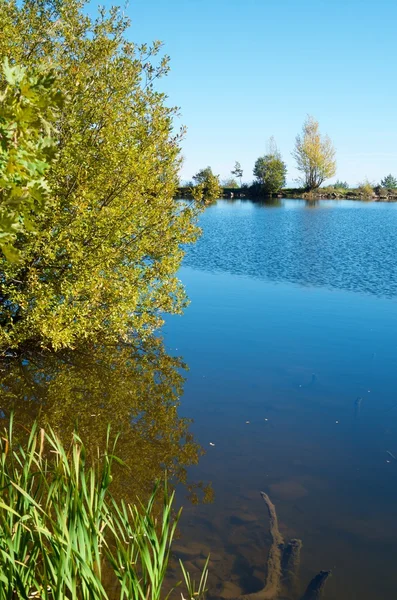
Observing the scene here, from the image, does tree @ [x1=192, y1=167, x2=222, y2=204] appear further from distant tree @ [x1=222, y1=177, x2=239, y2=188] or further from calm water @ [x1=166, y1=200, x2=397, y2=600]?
distant tree @ [x1=222, y1=177, x2=239, y2=188]

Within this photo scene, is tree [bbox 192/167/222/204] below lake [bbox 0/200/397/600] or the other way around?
the other way around

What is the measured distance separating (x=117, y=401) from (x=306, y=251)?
78.8 feet

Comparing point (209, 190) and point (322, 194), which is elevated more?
point (322, 194)

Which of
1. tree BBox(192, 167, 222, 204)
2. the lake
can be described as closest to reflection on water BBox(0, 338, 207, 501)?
the lake

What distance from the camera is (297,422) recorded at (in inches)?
447

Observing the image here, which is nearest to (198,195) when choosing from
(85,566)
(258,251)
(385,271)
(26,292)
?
(26,292)

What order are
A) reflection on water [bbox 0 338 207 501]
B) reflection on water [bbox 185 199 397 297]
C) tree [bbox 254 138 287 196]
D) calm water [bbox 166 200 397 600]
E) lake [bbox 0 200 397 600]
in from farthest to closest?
1. tree [bbox 254 138 287 196]
2. reflection on water [bbox 185 199 397 297]
3. reflection on water [bbox 0 338 207 501]
4. lake [bbox 0 200 397 600]
5. calm water [bbox 166 200 397 600]

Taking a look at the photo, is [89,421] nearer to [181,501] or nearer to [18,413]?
[18,413]

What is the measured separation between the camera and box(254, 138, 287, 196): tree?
97.4 m

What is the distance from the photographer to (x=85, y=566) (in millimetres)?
3918

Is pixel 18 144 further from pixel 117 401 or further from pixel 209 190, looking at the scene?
pixel 209 190

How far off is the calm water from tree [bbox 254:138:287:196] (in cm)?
7430

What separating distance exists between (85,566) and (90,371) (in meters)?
9.58

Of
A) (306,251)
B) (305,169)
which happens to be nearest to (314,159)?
(305,169)
